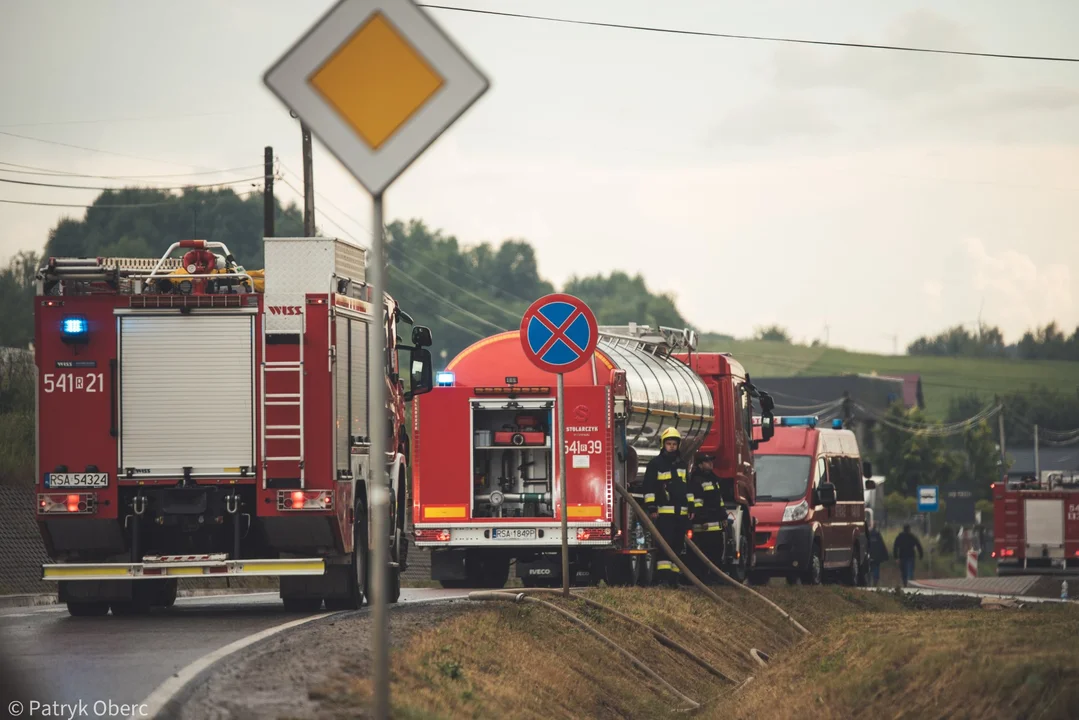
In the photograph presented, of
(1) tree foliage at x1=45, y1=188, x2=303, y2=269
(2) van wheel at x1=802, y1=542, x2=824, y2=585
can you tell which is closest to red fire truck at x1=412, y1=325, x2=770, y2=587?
(2) van wheel at x1=802, y1=542, x2=824, y2=585

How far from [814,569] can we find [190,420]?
45.6 feet

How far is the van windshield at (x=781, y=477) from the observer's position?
27.2 m

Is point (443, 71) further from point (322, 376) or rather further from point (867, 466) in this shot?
point (867, 466)

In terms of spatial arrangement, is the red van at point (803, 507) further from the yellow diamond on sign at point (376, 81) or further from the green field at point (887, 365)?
the green field at point (887, 365)

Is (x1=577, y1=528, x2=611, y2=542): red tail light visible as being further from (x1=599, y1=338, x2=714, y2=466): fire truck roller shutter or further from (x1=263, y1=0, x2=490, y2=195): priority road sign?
(x1=263, y1=0, x2=490, y2=195): priority road sign

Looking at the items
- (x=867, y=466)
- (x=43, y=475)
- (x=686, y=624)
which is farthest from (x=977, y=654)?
(x=867, y=466)

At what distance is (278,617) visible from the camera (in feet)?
51.1

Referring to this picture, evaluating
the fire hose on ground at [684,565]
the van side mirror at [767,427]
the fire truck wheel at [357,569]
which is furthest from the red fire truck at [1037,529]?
the fire truck wheel at [357,569]

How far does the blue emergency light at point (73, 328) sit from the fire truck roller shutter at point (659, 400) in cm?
755

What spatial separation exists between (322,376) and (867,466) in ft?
63.6

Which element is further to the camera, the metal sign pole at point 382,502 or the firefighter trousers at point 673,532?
the firefighter trousers at point 673,532

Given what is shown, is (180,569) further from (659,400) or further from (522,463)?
(659,400)

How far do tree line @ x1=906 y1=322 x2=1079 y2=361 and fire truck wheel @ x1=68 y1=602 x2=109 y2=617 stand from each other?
14070 cm

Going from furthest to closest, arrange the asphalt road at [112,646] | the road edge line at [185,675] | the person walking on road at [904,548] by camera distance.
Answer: the person walking on road at [904,548] → the asphalt road at [112,646] → the road edge line at [185,675]
